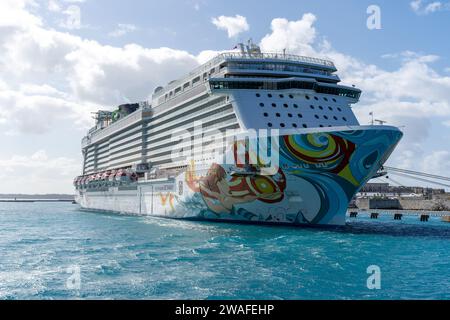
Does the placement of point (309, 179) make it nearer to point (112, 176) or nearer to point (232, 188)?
point (232, 188)

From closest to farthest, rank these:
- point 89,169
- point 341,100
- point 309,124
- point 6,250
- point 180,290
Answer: point 180,290 < point 6,250 < point 309,124 < point 341,100 < point 89,169

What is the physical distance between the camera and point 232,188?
86.1ft

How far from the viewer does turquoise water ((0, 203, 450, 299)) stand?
12.1 meters

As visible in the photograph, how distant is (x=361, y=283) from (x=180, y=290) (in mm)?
5228

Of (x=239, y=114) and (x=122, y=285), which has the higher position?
(x=239, y=114)

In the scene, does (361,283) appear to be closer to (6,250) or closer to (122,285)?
(122,285)

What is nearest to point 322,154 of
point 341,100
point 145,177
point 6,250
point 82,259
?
point 341,100

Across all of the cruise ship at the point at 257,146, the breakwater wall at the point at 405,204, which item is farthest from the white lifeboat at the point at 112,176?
the breakwater wall at the point at 405,204

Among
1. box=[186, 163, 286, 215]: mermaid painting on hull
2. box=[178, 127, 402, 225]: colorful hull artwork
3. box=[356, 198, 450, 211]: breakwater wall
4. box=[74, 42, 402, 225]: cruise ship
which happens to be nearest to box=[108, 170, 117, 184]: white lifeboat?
box=[74, 42, 402, 225]: cruise ship

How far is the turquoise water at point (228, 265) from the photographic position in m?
12.1

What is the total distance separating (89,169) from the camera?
68375 mm

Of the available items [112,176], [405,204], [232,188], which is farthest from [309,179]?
[405,204]

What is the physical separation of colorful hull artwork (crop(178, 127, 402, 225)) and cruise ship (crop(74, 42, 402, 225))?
0.18 feet

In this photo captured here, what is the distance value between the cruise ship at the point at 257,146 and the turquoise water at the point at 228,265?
2.23m
